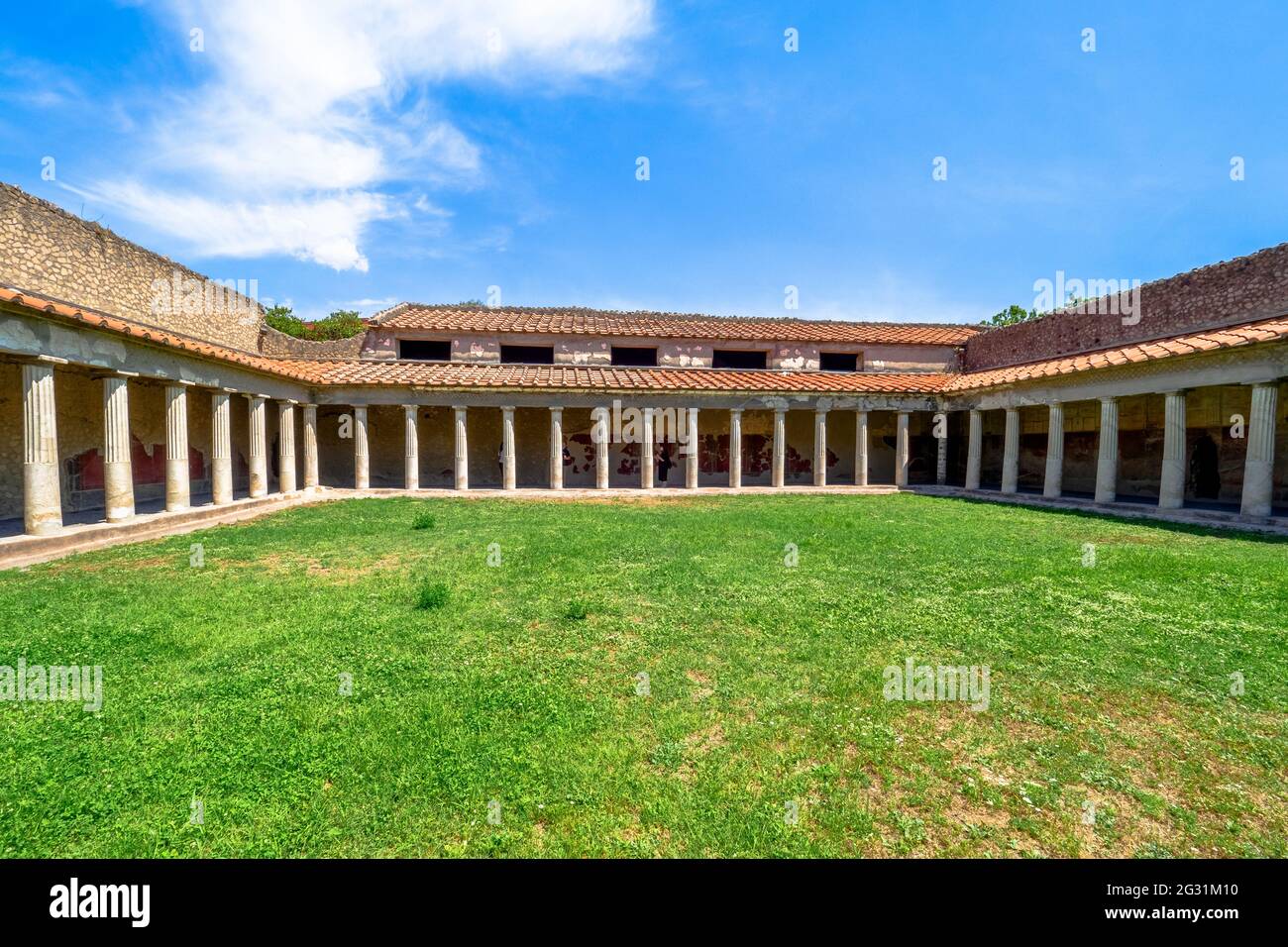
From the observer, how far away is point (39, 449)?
919 centimetres

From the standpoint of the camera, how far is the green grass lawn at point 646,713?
102 inches

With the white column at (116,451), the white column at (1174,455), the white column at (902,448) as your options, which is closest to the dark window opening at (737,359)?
the white column at (902,448)

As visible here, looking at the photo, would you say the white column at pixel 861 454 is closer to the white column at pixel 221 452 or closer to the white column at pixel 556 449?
the white column at pixel 556 449

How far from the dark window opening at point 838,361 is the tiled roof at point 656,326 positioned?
63 centimetres

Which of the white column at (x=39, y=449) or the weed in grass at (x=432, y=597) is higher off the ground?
the white column at (x=39, y=449)

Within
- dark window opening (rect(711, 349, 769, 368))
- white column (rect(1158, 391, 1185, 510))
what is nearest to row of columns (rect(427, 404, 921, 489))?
dark window opening (rect(711, 349, 769, 368))

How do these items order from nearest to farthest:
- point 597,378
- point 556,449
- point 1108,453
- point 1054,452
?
point 1108,453
point 1054,452
point 556,449
point 597,378

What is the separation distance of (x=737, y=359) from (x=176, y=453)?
20317 mm

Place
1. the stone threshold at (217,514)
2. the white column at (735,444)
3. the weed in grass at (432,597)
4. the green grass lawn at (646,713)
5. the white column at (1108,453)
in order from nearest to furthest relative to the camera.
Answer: the green grass lawn at (646,713), the weed in grass at (432,597), the stone threshold at (217,514), the white column at (1108,453), the white column at (735,444)

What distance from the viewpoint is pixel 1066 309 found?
19750 millimetres

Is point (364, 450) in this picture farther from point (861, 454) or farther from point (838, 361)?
point (838, 361)

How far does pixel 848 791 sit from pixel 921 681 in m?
1.67

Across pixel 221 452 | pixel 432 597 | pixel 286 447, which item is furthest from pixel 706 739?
pixel 286 447

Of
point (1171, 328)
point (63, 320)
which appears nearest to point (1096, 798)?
point (63, 320)
